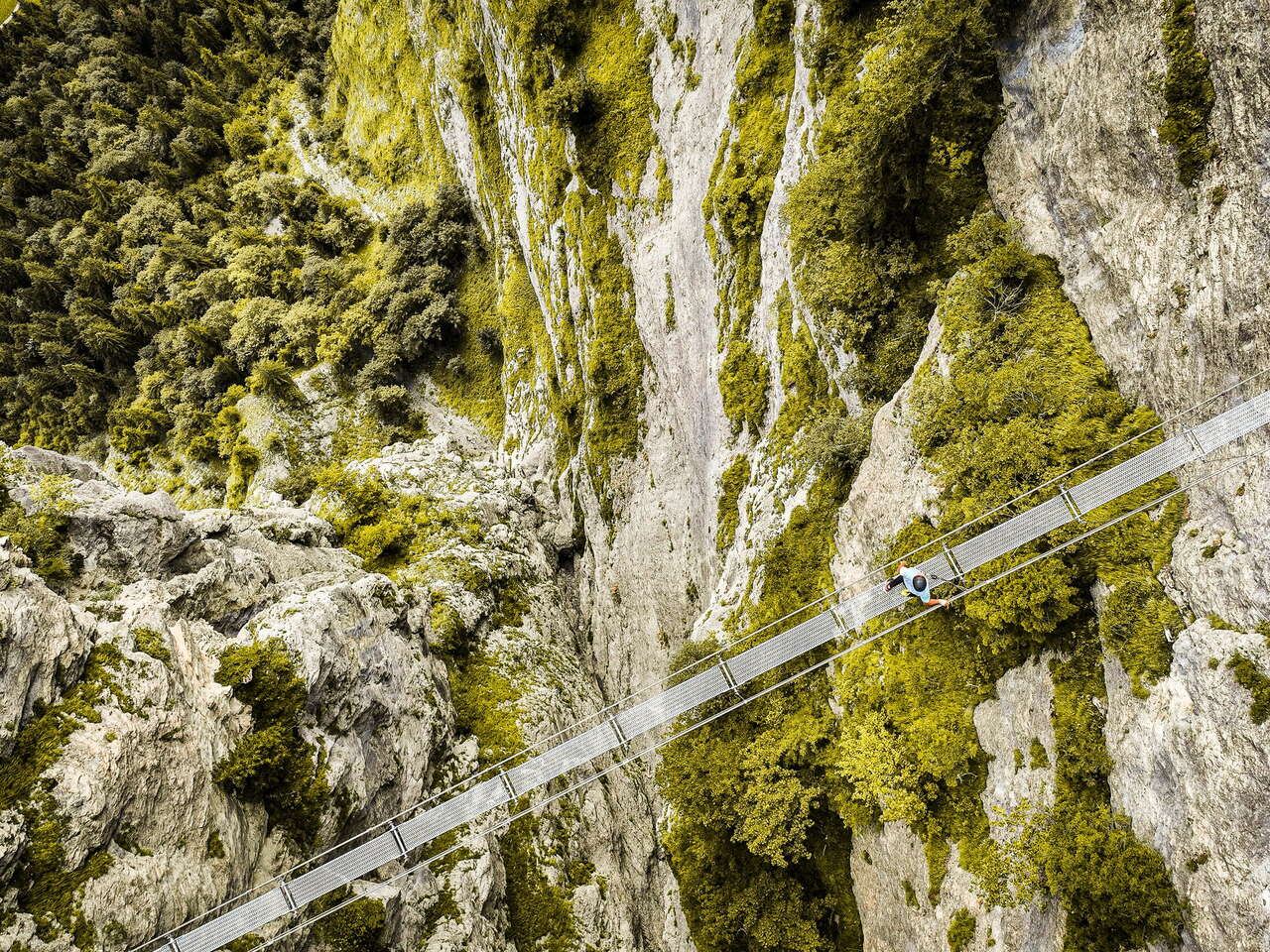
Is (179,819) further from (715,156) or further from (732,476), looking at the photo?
(715,156)

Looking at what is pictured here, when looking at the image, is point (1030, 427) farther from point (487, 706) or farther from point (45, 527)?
point (45, 527)

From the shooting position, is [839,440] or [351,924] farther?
[839,440]

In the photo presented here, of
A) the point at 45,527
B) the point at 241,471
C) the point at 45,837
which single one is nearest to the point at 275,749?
the point at 45,837

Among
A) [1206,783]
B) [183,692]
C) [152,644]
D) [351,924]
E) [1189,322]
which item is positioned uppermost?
[152,644]

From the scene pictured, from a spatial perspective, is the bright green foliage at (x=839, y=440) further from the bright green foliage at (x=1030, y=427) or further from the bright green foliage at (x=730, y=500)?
the bright green foliage at (x=730, y=500)

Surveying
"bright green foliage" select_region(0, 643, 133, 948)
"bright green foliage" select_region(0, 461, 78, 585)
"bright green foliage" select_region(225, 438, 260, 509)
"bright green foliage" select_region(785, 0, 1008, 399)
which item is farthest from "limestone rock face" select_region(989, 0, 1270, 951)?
"bright green foliage" select_region(225, 438, 260, 509)

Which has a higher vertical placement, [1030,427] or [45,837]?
[45,837]

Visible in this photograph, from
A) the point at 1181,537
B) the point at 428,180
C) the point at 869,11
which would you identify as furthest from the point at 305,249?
the point at 1181,537
